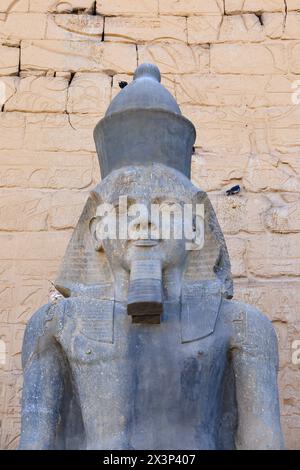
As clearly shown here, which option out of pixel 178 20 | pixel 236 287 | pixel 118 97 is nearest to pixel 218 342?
pixel 118 97

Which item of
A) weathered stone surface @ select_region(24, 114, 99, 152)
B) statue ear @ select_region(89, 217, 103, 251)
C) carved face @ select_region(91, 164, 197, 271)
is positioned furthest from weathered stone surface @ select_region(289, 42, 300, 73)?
statue ear @ select_region(89, 217, 103, 251)

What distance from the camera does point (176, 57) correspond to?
7164mm

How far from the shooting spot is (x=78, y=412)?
397cm

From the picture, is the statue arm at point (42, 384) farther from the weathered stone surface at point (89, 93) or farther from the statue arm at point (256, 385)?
the weathered stone surface at point (89, 93)

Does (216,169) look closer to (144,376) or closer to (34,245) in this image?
(34,245)

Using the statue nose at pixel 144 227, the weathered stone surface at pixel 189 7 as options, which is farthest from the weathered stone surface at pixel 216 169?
the statue nose at pixel 144 227

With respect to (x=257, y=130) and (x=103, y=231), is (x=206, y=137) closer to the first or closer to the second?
(x=257, y=130)

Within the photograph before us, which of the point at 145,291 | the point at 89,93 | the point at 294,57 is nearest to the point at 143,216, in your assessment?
the point at 145,291

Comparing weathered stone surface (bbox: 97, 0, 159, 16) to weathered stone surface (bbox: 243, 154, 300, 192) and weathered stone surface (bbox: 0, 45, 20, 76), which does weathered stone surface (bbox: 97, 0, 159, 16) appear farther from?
weathered stone surface (bbox: 243, 154, 300, 192)

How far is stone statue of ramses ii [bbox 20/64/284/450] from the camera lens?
12.6ft

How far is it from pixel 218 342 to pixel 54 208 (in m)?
2.92

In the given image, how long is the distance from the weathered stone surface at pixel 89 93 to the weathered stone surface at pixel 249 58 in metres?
0.72

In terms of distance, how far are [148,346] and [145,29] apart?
3785 mm

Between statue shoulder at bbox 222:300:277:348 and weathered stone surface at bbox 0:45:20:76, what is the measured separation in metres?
3.59
